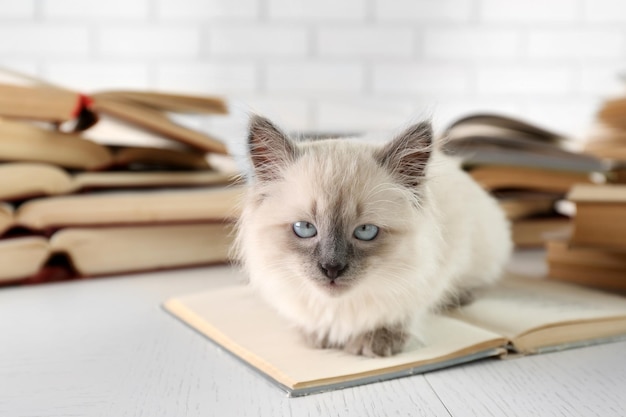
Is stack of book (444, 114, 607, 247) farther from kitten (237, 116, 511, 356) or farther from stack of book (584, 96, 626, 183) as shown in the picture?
kitten (237, 116, 511, 356)

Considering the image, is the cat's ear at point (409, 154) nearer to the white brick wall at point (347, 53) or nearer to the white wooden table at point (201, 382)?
the white wooden table at point (201, 382)

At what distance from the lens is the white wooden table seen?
648mm

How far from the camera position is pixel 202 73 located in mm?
1944

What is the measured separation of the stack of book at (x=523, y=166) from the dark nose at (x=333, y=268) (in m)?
0.73

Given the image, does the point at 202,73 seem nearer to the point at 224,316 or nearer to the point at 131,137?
the point at 131,137

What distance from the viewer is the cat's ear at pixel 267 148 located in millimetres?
857

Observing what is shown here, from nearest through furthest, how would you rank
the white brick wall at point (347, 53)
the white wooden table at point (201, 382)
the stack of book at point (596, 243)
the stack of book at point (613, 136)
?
1. the white wooden table at point (201, 382)
2. the stack of book at point (596, 243)
3. the stack of book at point (613, 136)
4. the white brick wall at point (347, 53)

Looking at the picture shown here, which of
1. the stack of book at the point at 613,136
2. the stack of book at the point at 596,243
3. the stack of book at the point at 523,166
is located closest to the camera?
the stack of book at the point at 596,243

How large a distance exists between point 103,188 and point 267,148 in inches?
22.2

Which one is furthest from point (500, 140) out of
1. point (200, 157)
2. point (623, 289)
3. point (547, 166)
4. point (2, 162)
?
point (2, 162)

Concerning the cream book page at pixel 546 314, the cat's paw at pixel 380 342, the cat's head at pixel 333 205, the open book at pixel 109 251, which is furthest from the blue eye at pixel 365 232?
the open book at pixel 109 251

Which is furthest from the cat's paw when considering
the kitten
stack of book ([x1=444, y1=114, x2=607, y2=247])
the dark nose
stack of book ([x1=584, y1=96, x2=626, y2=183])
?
stack of book ([x1=584, y1=96, x2=626, y2=183])

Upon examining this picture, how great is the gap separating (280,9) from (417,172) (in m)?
1.24

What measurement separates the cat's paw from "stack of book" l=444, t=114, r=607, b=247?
69 centimetres
